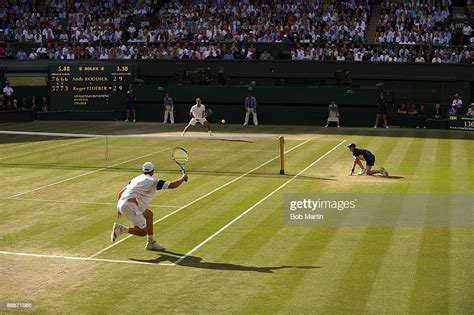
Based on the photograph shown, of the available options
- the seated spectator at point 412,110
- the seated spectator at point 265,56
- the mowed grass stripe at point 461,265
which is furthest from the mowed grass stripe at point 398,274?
the seated spectator at point 265,56

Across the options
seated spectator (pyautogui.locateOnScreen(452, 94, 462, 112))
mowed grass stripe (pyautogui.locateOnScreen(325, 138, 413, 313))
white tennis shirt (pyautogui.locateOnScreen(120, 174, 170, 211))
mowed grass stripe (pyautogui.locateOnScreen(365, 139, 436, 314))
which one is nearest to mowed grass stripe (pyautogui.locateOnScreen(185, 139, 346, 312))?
mowed grass stripe (pyautogui.locateOnScreen(325, 138, 413, 313))

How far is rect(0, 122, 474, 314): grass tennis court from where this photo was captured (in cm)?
1279

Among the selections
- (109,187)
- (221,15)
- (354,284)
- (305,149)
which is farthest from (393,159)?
(221,15)

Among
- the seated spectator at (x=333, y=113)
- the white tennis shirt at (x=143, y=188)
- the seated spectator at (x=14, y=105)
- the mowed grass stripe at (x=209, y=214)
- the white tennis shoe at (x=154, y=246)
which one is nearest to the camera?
the white tennis shirt at (x=143, y=188)

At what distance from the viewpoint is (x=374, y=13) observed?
52.9 meters

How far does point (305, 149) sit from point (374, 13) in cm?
A: 2265

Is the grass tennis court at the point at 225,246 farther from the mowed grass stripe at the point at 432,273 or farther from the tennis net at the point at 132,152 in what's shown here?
the tennis net at the point at 132,152

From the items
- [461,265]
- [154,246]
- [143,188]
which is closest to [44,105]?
[154,246]

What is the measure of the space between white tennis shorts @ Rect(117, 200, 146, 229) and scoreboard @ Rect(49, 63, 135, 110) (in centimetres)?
3250

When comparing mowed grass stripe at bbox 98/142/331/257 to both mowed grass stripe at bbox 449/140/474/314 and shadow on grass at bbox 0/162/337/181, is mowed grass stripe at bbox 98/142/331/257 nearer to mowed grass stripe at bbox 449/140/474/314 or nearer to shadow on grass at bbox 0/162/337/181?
shadow on grass at bbox 0/162/337/181

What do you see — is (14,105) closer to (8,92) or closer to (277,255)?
(8,92)

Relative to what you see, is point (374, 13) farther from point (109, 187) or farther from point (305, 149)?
point (109, 187)

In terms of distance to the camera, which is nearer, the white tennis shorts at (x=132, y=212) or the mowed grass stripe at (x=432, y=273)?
the mowed grass stripe at (x=432, y=273)

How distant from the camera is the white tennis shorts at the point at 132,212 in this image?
1559 cm
